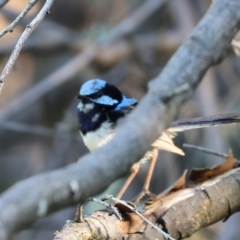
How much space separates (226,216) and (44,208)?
1295mm

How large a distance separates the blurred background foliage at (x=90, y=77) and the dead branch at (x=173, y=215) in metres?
1.66

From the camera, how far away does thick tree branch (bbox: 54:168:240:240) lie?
1.56 metres

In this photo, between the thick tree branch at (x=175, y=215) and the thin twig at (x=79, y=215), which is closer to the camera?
the thin twig at (x=79, y=215)

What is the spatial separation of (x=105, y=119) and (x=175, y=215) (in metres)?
0.71

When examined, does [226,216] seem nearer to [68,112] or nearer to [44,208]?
[44,208]

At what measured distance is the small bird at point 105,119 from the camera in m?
2.25

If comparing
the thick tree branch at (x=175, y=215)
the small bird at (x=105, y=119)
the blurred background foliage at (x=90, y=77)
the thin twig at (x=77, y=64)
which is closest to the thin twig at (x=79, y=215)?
the thick tree branch at (x=175, y=215)

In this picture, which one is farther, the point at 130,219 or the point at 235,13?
the point at 130,219

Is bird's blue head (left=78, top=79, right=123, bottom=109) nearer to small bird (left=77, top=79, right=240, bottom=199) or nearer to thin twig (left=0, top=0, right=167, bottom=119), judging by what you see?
small bird (left=77, top=79, right=240, bottom=199)

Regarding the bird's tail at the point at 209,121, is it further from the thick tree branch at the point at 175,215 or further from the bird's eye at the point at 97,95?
the bird's eye at the point at 97,95

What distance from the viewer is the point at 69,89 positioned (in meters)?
4.90

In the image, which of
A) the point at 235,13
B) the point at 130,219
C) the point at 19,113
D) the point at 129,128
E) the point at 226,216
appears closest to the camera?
the point at 129,128

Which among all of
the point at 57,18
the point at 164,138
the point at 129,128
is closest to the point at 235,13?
the point at 129,128

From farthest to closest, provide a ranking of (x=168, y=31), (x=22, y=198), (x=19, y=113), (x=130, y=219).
→ (x=19, y=113) → (x=168, y=31) → (x=130, y=219) → (x=22, y=198)
